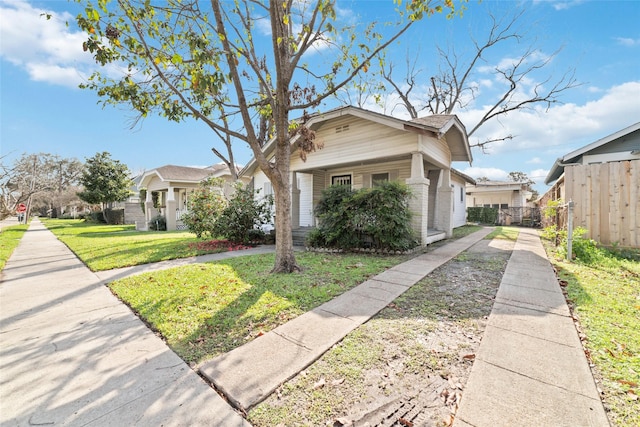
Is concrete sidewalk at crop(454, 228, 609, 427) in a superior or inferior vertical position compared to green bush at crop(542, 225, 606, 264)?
inferior

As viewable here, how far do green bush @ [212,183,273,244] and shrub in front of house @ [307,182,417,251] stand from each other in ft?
9.89

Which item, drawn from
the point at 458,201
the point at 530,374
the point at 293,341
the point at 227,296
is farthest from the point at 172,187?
the point at 530,374

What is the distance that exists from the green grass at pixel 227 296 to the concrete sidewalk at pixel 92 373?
26cm

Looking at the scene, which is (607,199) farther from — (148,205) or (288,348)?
(148,205)

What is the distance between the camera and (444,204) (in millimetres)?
10844

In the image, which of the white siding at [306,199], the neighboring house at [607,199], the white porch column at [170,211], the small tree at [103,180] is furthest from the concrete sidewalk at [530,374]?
the small tree at [103,180]

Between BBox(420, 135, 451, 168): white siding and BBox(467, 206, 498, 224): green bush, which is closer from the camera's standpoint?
BBox(420, 135, 451, 168): white siding

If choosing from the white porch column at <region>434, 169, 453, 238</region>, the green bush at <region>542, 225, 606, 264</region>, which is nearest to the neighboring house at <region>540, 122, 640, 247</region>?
the green bush at <region>542, 225, 606, 264</region>

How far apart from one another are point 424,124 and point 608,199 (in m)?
5.09

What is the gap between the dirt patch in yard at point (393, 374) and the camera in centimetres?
186

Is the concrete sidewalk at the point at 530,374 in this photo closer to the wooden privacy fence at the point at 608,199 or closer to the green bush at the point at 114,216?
the wooden privacy fence at the point at 608,199

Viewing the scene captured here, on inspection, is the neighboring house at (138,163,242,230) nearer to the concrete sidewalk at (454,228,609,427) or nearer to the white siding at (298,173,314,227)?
the white siding at (298,173,314,227)

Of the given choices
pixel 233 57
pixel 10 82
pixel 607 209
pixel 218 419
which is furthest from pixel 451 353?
pixel 10 82

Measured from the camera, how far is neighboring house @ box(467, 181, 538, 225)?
21172 millimetres
